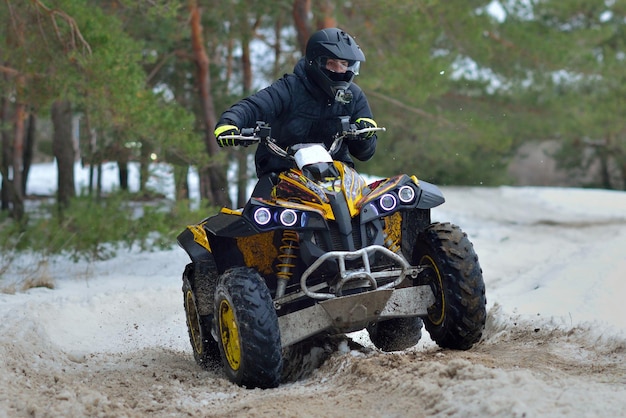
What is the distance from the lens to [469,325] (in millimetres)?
5676

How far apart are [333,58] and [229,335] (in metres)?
1.97

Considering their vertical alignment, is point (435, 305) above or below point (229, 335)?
above

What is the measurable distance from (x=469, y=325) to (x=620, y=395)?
160 centimetres

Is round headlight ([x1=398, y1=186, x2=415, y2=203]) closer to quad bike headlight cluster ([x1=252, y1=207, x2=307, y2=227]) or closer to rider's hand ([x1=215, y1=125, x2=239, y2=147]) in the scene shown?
quad bike headlight cluster ([x1=252, y1=207, x2=307, y2=227])

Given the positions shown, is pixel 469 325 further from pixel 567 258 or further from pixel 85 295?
pixel 567 258

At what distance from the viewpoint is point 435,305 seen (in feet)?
19.3

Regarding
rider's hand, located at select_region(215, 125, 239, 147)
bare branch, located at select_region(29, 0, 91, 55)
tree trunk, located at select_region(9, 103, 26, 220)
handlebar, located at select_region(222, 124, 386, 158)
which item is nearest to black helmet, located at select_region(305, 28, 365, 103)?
handlebar, located at select_region(222, 124, 386, 158)

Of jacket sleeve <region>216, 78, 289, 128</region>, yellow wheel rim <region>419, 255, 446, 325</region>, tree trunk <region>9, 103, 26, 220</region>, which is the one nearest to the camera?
yellow wheel rim <region>419, 255, 446, 325</region>

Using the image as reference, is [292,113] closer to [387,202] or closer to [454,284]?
[387,202]

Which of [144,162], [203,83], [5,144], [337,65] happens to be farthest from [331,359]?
[5,144]

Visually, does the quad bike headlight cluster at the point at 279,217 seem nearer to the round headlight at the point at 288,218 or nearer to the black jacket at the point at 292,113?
the round headlight at the point at 288,218

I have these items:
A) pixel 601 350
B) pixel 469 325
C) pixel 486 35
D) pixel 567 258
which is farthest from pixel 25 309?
pixel 486 35

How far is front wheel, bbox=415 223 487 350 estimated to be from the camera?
561 cm

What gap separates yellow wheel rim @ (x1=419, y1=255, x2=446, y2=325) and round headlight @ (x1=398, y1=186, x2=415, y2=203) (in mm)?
441
